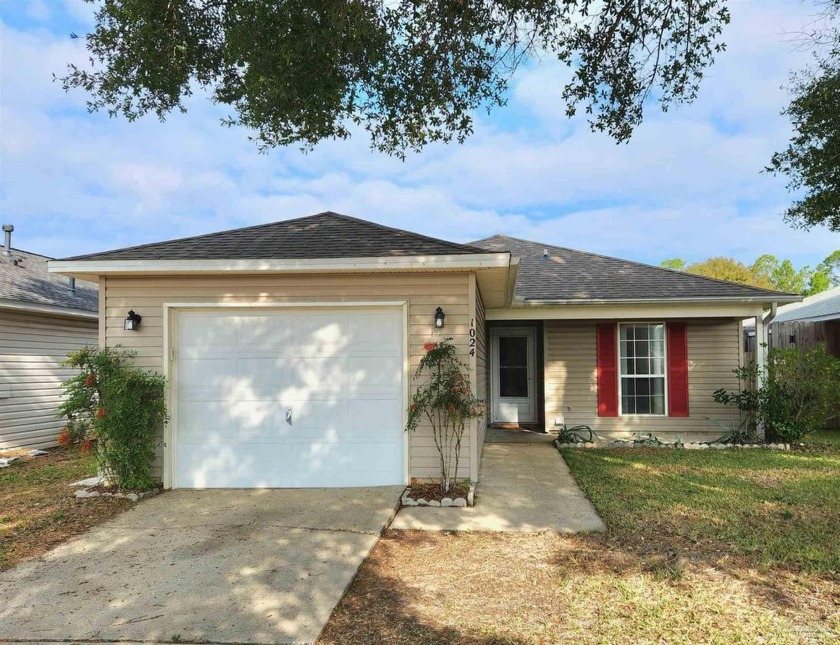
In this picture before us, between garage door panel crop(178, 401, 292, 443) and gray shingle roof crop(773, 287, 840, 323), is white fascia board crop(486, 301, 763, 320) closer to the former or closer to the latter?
garage door panel crop(178, 401, 292, 443)

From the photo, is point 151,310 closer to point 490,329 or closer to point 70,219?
point 490,329

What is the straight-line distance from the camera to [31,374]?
930 centimetres

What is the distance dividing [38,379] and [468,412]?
8.39m

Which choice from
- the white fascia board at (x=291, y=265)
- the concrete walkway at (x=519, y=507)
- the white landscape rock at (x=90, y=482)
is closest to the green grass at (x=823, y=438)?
the concrete walkway at (x=519, y=507)

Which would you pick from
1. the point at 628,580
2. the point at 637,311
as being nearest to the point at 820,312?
the point at 637,311

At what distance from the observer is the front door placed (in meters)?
11.5

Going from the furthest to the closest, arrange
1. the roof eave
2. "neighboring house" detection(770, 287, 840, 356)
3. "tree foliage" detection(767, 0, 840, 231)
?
"neighboring house" detection(770, 287, 840, 356) → the roof eave → "tree foliage" detection(767, 0, 840, 231)

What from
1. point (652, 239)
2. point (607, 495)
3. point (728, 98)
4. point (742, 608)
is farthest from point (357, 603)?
point (652, 239)

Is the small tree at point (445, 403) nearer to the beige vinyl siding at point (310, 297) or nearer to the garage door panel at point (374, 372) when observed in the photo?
the beige vinyl siding at point (310, 297)

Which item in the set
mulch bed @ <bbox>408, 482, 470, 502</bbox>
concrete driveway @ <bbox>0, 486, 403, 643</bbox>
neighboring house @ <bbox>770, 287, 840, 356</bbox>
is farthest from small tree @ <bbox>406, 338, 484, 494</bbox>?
neighboring house @ <bbox>770, 287, 840, 356</bbox>

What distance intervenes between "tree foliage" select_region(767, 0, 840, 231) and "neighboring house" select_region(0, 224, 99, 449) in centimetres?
1327

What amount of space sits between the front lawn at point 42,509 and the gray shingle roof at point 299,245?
8.78 ft

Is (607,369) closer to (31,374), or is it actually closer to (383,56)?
(383,56)

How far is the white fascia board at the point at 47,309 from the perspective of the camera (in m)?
8.52
